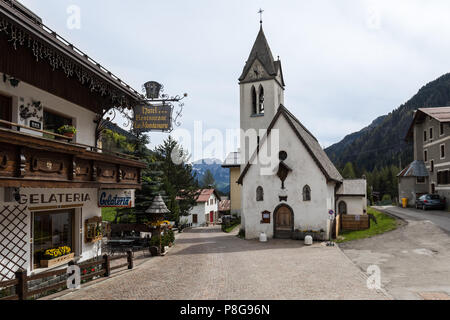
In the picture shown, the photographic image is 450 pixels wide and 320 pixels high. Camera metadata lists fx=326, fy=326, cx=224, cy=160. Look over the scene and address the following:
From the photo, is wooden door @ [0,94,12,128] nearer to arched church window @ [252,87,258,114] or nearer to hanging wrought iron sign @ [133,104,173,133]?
hanging wrought iron sign @ [133,104,173,133]

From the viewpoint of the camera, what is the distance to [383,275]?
13844 mm

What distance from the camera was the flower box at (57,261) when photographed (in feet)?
40.4

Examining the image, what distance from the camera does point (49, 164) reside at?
10.4 meters

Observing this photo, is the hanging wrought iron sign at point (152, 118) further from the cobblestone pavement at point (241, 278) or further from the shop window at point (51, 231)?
the cobblestone pavement at point (241, 278)

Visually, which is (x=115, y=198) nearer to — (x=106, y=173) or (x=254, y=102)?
(x=106, y=173)

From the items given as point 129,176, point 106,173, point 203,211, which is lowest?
point 203,211

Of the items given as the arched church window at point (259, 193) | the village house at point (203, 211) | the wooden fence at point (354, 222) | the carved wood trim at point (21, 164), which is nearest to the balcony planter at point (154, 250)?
the arched church window at point (259, 193)

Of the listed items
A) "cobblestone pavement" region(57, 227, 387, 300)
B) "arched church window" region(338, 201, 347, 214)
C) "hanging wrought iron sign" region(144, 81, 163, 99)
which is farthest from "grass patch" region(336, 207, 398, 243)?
"hanging wrought iron sign" region(144, 81, 163, 99)

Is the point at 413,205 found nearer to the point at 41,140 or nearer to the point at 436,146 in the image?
the point at 436,146

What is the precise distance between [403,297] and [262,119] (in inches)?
919

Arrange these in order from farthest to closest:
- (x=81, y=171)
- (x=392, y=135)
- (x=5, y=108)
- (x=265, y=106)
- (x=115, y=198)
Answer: (x=392, y=135) < (x=265, y=106) < (x=115, y=198) < (x=81, y=171) < (x=5, y=108)

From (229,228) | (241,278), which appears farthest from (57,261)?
(229,228)

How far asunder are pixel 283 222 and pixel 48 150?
20.1 meters
